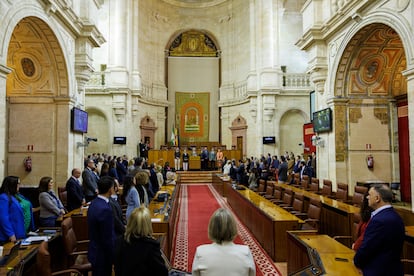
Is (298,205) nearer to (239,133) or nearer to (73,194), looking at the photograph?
(73,194)

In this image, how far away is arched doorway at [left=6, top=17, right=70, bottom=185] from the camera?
786 cm

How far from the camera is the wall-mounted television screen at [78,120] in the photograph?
844 centimetres

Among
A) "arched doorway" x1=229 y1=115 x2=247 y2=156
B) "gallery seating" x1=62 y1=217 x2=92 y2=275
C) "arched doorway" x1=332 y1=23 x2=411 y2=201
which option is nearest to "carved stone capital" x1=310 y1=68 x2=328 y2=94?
"arched doorway" x1=332 y1=23 x2=411 y2=201

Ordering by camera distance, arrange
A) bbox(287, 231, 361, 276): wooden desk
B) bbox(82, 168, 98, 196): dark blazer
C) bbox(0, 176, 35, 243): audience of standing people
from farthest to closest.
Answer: bbox(82, 168, 98, 196): dark blazer < bbox(0, 176, 35, 243): audience of standing people < bbox(287, 231, 361, 276): wooden desk

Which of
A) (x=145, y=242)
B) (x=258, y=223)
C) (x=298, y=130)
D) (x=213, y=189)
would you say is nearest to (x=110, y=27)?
(x=213, y=189)

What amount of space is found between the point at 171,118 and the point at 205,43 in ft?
18.9

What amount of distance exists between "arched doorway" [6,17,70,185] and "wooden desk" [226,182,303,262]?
15.4ft

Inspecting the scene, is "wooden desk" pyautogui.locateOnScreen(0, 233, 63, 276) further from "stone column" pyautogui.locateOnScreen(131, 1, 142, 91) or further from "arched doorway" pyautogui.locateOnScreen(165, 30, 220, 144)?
"arched doorway" pyautogui.locateOnScreen(165, 30, 220, 144)

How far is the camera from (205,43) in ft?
75.2

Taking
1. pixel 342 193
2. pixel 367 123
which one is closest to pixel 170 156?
pixel 367 123

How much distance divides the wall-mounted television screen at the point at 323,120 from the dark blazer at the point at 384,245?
6983 mm

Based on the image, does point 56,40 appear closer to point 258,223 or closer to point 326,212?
point 258,223

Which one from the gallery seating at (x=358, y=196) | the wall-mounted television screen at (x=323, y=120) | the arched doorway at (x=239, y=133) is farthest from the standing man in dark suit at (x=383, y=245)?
the arched doorway at (x=239, y=133)

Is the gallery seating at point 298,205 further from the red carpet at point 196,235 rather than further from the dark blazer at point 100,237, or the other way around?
the dark blazer at point 100,237
